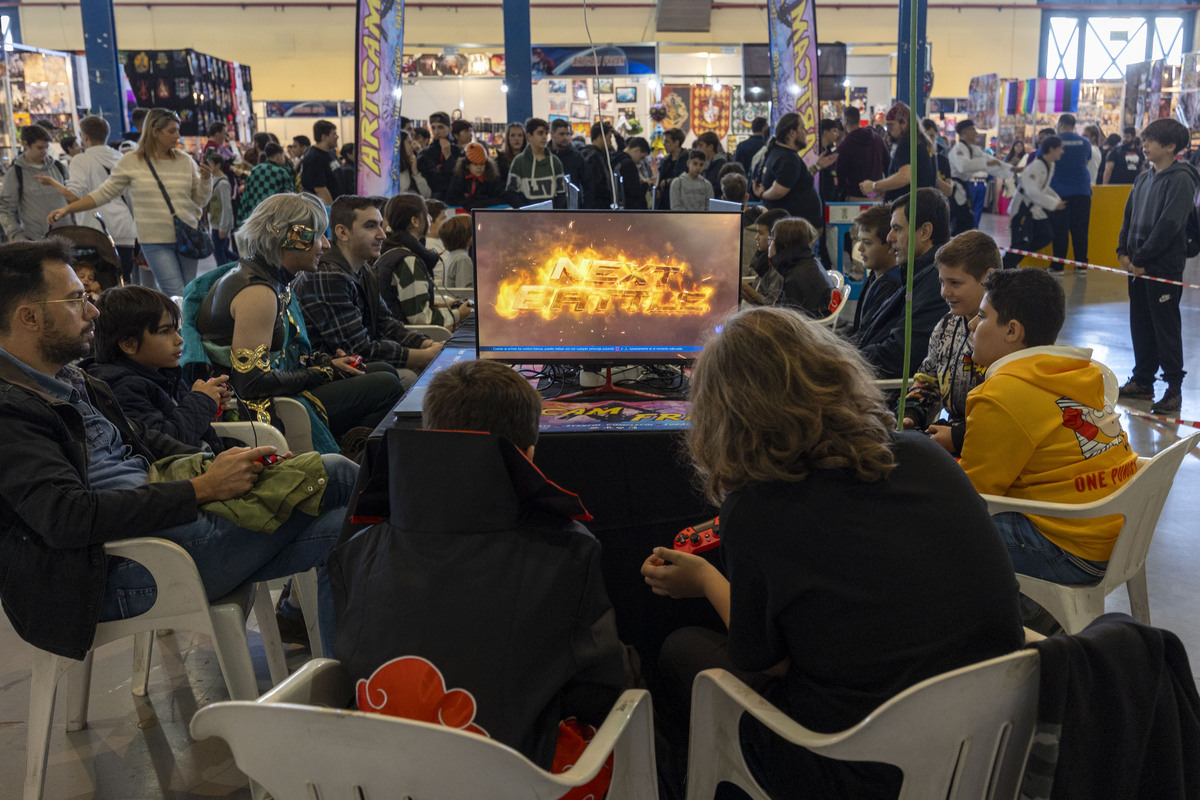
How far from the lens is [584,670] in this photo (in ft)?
4.26

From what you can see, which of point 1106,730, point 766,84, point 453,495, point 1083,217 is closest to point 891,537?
point 1106,730

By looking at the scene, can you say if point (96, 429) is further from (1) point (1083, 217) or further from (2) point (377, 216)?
(1) point (1083, 217)

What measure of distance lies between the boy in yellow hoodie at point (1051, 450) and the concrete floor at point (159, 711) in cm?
67

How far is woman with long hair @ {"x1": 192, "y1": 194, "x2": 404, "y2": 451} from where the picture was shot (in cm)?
276

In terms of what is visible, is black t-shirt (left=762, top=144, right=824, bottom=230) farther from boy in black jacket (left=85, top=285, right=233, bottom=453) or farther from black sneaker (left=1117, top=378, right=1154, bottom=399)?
boy in black jacket (left=85, top=285, right=233, bottom=453)

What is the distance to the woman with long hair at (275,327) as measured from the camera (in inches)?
108

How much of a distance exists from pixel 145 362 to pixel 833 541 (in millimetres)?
1847

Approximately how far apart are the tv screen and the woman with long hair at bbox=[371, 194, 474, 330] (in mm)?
1711

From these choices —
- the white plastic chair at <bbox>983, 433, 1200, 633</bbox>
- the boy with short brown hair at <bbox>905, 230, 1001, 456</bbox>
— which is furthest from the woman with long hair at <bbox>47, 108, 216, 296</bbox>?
the white plastic chair at <bbox>983, 433, 1200, 633</bbox>

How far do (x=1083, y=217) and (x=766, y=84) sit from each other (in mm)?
6045

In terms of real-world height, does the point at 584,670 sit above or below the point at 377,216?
below

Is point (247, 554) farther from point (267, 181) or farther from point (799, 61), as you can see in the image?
point (799, 61)

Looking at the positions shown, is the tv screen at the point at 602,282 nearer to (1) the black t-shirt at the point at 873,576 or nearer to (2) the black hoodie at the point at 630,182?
(1) the black t-shirt at the point at 873,576

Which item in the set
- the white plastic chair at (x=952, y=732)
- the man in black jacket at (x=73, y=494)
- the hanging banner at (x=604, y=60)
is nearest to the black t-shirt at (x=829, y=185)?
the hanging banner at (x=604, y=60)
